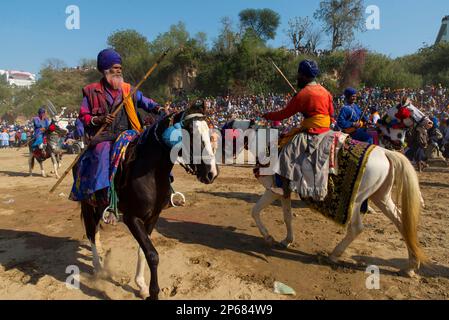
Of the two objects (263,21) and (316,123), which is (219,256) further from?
(263,21)

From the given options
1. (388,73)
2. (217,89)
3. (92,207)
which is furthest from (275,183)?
(217,89)

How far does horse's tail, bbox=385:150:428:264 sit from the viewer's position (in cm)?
424

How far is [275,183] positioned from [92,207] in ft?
8.78

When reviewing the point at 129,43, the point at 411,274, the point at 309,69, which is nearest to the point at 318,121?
the point at 309,69

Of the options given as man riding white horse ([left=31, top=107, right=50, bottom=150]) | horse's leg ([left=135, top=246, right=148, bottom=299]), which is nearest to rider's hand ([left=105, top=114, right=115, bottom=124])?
horse's leg ([left=135, top=246, right=148, bottom=299])

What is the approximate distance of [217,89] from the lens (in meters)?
39.2

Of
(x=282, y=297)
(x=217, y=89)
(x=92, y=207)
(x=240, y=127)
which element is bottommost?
(x=282, y=297)

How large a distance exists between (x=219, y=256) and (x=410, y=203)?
273 centimetres

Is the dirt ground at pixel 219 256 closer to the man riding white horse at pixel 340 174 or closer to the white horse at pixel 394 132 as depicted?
the man riding white horse at pixel 340 174

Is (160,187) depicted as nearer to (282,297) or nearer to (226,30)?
(282,297)

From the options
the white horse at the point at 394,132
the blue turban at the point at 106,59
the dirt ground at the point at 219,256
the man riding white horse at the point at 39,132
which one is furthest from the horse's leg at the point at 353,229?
the man riding white horse at the point at 39,132

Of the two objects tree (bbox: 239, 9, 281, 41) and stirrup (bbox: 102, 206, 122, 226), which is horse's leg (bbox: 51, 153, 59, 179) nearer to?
stirrup (bbox: 102, 206, 122, 226)
